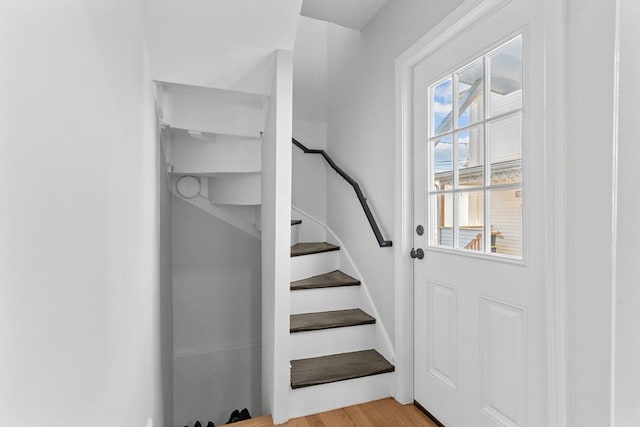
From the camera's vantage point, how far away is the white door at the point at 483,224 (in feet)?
4.09

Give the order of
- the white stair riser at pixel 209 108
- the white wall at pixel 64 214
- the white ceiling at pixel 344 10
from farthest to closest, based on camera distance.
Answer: the white ceiling at pixel 344 10, the white stair riser at pixel 209 108, the white wall at pixel 64 214

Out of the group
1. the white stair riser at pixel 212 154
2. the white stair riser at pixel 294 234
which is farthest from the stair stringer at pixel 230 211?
the white stair riser at pixel 212 154

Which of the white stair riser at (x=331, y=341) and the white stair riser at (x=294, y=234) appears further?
the white stair riser at (x=294, y=234)

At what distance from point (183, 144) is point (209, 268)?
137 cm

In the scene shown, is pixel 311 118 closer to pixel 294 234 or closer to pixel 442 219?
pixel 294 234

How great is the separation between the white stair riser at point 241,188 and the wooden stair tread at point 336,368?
1.22 metres

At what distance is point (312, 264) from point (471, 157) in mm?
1411

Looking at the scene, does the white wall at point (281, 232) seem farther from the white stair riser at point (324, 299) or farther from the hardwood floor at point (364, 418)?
the white stair riser at point (324, 299)

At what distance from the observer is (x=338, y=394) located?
1.83 metres

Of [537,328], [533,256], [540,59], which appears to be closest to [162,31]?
[540,59]

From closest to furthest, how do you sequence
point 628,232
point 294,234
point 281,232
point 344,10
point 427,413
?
point 628,232 → point 281,232 → point 427,413 → point 344,10 → point 294,234

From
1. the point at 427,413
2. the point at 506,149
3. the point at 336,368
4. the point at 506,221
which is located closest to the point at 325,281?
the point at 336,368

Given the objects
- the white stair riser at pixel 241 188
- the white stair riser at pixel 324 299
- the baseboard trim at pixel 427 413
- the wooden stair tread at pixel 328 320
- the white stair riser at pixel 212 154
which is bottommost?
the baseboard trim at pixel 427 413

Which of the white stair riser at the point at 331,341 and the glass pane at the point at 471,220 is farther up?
the glass pane at the point at 471,220
